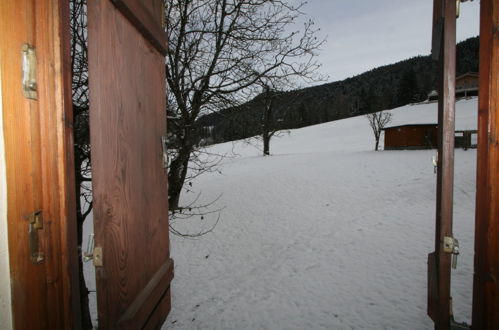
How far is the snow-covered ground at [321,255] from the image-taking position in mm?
4215

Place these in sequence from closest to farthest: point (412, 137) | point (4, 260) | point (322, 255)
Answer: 1. point (4, 260)
2. point (322, 255)
3. point (412, 137)

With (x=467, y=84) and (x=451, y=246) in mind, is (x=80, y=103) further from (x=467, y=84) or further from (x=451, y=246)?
(x=467, y=84)

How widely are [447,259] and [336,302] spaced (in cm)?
351

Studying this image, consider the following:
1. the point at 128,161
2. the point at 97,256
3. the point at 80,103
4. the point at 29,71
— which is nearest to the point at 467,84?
the point at 80,103

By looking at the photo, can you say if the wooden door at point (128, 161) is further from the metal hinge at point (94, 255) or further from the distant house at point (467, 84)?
the distant house at point (467, 84)

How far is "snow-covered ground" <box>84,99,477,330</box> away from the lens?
4.21 meters

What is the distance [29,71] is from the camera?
93 cm

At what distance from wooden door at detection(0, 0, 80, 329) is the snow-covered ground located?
358 centimetres

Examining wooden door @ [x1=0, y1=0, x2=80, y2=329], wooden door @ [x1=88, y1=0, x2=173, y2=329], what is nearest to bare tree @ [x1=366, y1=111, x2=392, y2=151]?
wooden door @ [x1=88, y1=0, x2=173, y2=329]

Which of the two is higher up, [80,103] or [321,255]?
[80,103]

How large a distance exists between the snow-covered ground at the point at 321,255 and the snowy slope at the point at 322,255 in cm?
2

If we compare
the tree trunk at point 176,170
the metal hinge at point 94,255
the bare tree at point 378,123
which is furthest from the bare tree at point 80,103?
the bare tree at point 378,123

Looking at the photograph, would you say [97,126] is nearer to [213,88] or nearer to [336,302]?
[336,302]

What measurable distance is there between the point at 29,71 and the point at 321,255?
251 inches
